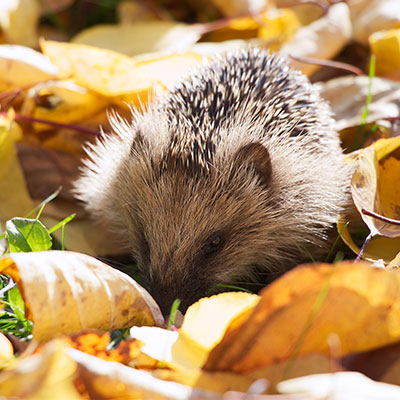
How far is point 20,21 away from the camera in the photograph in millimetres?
2816

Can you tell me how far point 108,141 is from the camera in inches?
85.5

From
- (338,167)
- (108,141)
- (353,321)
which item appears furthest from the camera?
(108,141)

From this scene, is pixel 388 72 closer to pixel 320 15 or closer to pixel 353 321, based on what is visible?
pixel 320 15

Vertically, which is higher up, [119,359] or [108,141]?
[108,141]

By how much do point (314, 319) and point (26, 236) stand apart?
0.84 m

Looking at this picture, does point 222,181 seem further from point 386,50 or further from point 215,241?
point 386,50

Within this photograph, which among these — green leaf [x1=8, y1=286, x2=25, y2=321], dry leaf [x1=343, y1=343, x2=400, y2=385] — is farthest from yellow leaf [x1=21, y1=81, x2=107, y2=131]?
dry leaf [x1=343, y1=343, x2=400, y2=385]

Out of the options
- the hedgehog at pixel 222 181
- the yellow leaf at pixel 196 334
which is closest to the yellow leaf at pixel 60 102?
the hedgehog at pixel 222 181

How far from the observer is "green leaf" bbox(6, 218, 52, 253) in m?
1.54

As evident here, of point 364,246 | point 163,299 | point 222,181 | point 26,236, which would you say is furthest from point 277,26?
point 26,236

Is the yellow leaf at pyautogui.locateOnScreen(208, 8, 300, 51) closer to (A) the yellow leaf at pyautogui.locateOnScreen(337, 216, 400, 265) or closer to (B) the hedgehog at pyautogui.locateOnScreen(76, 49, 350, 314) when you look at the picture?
(B) the hedgehog at pyautogui.locateOnScreen(76, 49, 350, 314)

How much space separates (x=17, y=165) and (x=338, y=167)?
3.73ft

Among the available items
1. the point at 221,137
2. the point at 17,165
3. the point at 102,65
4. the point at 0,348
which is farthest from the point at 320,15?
the point at 0,348

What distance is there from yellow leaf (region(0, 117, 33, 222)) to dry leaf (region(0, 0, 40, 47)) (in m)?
0.83
